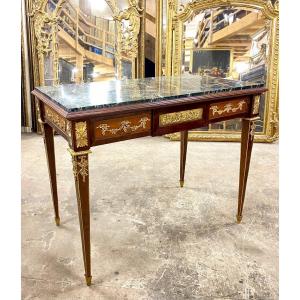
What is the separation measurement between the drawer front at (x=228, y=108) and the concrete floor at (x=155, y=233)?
0.80 metres

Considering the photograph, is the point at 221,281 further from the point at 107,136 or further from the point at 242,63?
the point at 242,63

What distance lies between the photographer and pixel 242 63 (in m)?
4.21

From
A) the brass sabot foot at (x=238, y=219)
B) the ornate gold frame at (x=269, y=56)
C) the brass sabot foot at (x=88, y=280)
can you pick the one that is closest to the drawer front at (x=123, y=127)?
the brass sabot foot at (x=88, y=280)

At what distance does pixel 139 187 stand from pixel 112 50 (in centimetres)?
214

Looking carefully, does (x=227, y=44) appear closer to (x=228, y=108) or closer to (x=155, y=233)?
(x=228, y=108)

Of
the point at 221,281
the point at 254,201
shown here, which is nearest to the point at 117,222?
the point at 221,281

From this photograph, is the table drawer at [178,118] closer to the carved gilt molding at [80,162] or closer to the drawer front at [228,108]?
the drawer front at [228,108]

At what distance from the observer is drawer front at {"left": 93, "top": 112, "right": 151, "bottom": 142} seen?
172 centimetres

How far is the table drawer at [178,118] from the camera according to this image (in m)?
1.92

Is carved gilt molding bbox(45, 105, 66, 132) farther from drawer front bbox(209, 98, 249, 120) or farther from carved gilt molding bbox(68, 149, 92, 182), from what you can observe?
drawer front bbox(209, 98, 249, 120)

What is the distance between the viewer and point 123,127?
1.79 meters

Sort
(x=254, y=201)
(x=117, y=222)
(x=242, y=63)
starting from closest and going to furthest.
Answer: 1. (x=117, y=222)
2. (x=254, y=201)
3. (x=242, y=63)

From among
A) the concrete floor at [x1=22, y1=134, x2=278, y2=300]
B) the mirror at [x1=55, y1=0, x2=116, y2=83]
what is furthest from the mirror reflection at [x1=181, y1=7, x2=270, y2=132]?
the concrete floor at [x1=22, y1=134, x2=278, y2=300]

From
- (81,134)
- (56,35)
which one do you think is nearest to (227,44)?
(56,35)
